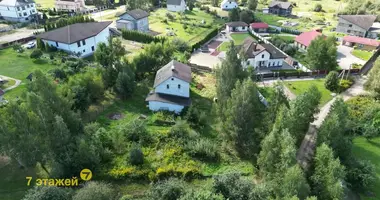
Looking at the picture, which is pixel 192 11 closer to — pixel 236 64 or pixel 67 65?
pixel 67 65

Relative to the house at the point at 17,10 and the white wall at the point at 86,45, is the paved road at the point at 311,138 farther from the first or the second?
the house at the point at 17,10

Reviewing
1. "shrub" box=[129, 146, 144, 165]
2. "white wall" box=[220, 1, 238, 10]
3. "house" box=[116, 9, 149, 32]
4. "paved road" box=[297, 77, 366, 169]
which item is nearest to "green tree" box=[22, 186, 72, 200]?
"shrub" box=[129, 146, 144, 165]

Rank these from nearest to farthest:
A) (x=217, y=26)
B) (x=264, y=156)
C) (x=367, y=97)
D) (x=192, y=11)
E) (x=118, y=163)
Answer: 1. (x=264, y=156)
2. (x=118, y=163)
3. (x=367, y=97)
4. (x=217, y=26)
5. (x=192, y=11)

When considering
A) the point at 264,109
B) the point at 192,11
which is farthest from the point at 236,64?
the point at 192,11

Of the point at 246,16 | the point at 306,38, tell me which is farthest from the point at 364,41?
the point at 246,16

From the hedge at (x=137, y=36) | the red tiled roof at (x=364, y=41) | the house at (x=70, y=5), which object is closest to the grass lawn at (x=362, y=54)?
the red tiled roof at (x=364, y=41)

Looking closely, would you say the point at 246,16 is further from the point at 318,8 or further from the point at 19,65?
the point at 19,65
